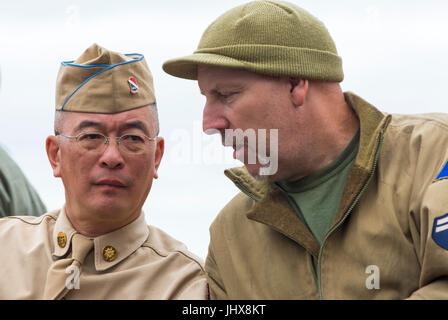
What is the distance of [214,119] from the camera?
9.66 feet

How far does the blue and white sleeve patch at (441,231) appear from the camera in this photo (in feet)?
8.36

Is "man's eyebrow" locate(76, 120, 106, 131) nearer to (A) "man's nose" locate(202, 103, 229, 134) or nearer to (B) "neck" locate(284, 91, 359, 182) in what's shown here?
(A) "man's nose" locate(202, 103, 229, 134)

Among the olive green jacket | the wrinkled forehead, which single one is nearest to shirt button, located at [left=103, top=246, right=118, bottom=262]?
the wrinkled forehead

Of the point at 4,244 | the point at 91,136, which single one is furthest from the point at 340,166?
the point at 4,244

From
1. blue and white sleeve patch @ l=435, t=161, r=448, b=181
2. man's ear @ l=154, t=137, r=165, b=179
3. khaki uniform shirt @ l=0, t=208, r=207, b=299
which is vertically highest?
blue and white sleeve patch @ l=435, t=161, r=448, b=181

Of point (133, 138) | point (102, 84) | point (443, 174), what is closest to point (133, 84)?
point (102, 84)

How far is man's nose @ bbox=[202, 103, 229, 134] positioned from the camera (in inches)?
116

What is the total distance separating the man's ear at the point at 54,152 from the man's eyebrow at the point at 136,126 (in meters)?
0.40

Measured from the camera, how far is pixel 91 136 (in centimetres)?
344

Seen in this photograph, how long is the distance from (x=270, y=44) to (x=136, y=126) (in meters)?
0.90

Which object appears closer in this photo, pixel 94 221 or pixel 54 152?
pixel 94 221

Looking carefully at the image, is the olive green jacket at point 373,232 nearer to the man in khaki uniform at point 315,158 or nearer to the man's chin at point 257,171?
the man in khaki uniform at point 315,158

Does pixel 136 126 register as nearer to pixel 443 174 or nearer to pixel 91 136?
pixel 91 136
